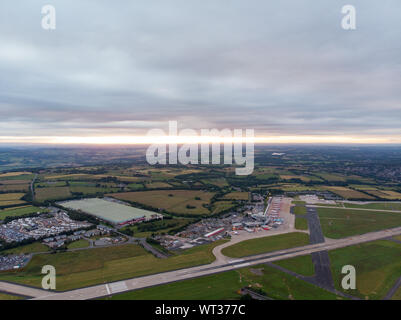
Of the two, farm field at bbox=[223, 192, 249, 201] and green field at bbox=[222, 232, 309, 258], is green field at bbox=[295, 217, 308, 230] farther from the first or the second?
farm field at bbox=[223, 192, 249, 201]

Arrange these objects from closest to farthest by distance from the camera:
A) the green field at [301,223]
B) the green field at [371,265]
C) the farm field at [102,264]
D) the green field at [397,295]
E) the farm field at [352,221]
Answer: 1. the green field at [397,295]
2. the green field at [371,265]
3. the farm field at [102,264]
4. the farm field at [352,221]
5. the green field at [301,223]

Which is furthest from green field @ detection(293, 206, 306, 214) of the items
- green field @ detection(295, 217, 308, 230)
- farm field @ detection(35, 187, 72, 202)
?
farm field @ detection(35, 187, 72, 202)

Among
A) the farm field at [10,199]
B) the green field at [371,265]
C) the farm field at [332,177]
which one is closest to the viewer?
the green field at [371,265]

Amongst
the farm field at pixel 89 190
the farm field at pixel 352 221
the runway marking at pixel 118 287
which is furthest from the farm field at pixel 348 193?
the farm field at pixel 89 190

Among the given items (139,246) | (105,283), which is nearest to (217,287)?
(105,283)

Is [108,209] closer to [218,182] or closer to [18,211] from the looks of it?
[18,211]

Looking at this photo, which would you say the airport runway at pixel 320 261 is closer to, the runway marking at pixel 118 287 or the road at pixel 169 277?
the road at pixel 169 277

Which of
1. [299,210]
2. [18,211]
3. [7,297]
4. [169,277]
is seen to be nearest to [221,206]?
[299,210]
